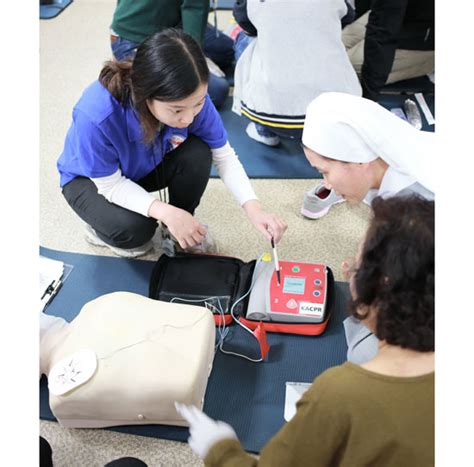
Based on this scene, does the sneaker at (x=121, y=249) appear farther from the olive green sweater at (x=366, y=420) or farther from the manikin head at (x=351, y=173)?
the olive green sweater at (x=366, y=420)

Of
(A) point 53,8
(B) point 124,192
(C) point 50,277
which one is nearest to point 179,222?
(B) point 124,192

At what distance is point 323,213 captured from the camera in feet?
7.09

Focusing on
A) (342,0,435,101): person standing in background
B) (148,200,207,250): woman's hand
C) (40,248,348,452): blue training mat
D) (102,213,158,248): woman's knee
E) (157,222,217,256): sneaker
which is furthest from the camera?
(342,0,435,101): person standing in background

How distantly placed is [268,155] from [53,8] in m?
2.10

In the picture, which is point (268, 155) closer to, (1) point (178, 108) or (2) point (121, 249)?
(2) point (121, 249)

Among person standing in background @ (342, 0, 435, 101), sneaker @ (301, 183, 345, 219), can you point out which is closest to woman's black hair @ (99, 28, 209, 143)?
sneaker @ (301, 183, 345, 219)

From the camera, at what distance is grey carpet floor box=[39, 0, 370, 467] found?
1483mm

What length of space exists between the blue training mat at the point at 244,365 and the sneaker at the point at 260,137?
0.82m

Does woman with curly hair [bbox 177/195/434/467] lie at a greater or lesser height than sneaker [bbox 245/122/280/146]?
greater

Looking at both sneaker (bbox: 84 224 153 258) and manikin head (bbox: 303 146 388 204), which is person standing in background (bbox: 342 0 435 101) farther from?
sneaker (bbox: 84 224 153 258)

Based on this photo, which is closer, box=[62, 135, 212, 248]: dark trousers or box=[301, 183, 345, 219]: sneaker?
box=[62, 135, 212, 248]: dark trousers

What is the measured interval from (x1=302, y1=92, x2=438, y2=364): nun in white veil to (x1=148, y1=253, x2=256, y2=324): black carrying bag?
0.40 meters

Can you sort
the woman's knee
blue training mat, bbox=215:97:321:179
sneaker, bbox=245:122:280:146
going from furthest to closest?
1. sneaker, bbox=245:122:280:146
2. blue training mat, bbox=215:97:321:179
3. the woman's knee
